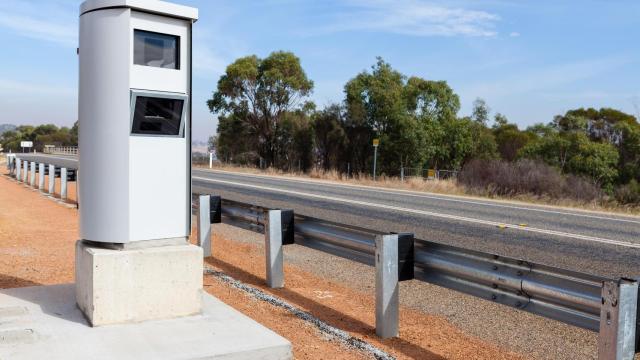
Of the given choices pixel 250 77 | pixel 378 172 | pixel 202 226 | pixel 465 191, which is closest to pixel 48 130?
pixel 250 77

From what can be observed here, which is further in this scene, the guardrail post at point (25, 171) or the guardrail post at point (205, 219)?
the guardrail post at point (25, 171)

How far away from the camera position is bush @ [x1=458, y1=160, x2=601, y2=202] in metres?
23.5

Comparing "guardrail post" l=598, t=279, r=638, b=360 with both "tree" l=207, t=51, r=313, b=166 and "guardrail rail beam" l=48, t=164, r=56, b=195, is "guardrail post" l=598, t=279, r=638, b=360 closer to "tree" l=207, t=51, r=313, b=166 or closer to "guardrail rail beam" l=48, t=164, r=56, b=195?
"guardrail rail beam" l=48, t=164, r=56, b=195

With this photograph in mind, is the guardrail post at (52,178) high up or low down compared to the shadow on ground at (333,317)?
up

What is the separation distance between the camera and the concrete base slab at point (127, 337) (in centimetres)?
377

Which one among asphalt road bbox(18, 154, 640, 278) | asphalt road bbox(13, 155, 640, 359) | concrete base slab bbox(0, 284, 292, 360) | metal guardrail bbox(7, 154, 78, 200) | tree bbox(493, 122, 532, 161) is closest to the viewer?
concrete base slab bbox(0, 284, 292, 360)

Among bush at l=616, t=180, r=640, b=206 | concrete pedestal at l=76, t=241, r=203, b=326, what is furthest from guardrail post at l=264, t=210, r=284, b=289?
bush at l=616, t=180, r=640, b=206

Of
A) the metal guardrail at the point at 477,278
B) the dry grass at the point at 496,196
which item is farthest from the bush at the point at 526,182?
the metal guardrail at the point at 477,278

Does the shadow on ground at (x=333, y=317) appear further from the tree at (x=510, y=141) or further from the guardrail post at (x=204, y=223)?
the tree at (x=510, y=141)

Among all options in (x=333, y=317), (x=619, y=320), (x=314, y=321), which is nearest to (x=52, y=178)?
(x=333, y=317)

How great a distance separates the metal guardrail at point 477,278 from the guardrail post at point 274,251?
0.01 m

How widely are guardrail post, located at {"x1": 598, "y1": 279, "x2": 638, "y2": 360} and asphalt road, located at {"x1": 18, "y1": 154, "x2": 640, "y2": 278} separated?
15.6ft

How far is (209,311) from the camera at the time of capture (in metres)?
4.82

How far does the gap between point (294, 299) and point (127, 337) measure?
2236 millimetres
